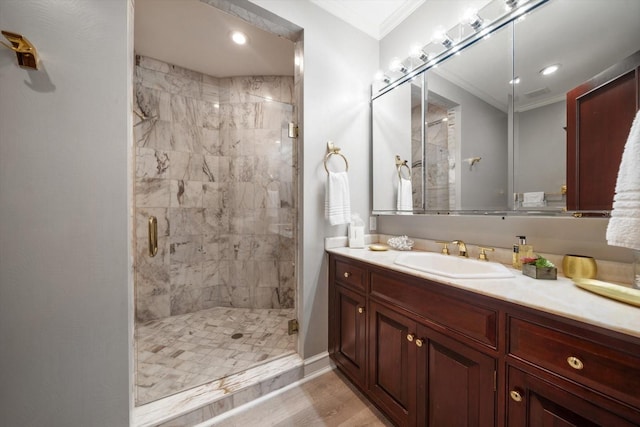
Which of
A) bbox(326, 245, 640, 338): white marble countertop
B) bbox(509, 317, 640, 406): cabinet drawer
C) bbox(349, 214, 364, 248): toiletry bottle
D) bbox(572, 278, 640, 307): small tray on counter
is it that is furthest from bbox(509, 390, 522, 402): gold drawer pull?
bbox(349, 214, 364, 248): toiletry bottle

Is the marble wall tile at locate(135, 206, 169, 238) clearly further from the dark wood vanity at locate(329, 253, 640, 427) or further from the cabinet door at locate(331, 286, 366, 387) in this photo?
the dark wood vanity at locate(329, 253, 640, 427)

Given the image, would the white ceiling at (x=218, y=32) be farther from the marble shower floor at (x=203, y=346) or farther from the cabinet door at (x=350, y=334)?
the marble shower floor at (x=203, y=346)

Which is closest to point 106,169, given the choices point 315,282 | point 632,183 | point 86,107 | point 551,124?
point 86,107

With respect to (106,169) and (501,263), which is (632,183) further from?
(106,169)

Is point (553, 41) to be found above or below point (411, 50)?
below

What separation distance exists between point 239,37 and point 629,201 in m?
2.48

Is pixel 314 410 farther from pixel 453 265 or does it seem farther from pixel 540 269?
pixel 540 269

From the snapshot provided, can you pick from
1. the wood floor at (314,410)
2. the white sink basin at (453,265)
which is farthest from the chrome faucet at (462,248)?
the wood floor at (314,410)

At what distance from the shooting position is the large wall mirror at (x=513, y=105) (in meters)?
0.91

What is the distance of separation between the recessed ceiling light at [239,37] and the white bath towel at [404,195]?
177 centimetres

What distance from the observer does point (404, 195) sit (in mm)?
1692

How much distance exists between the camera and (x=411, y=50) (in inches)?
64.2

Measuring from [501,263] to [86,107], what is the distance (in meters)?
2.07

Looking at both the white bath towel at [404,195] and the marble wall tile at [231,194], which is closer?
the white bath towel at [404,195]
